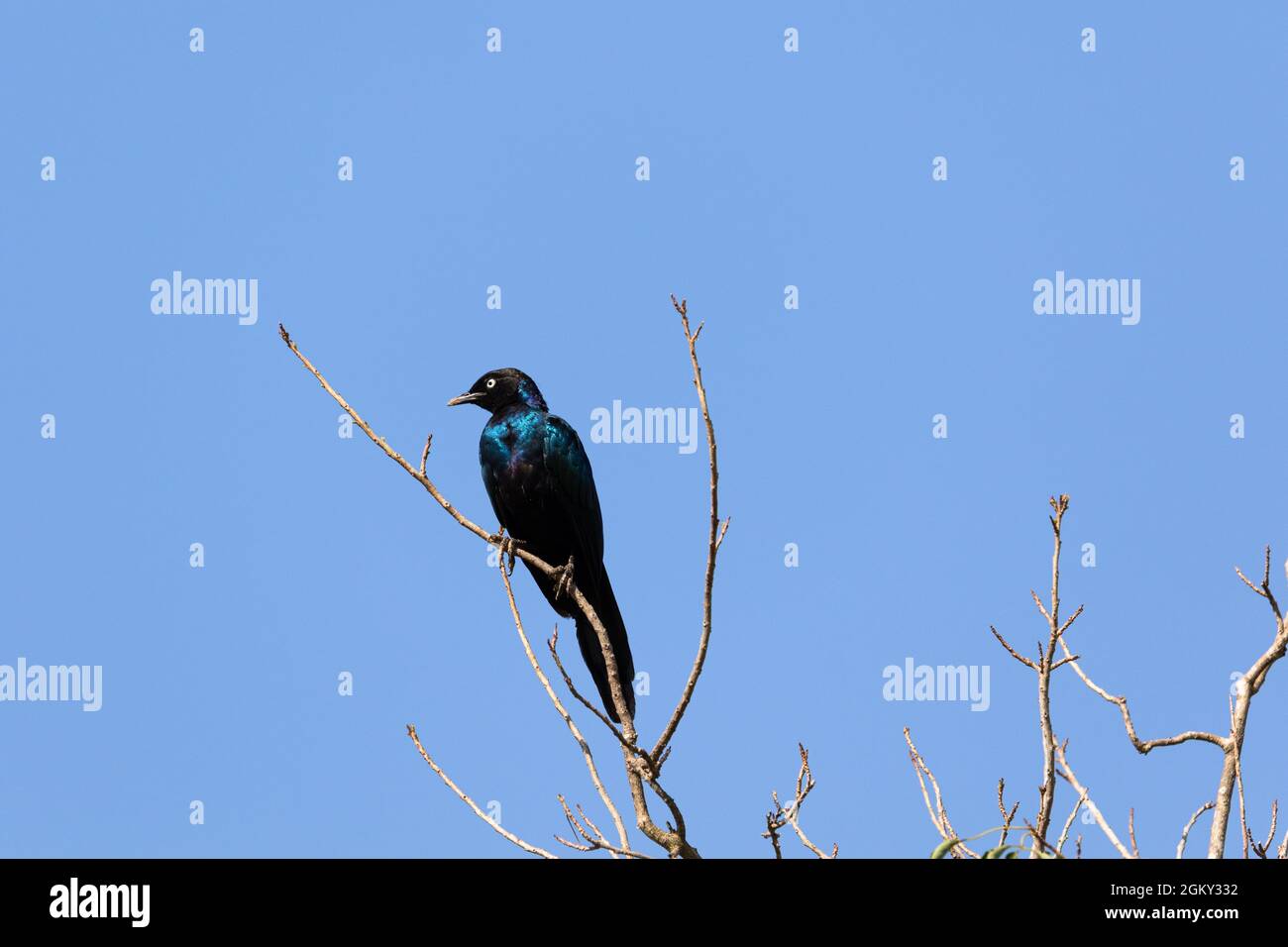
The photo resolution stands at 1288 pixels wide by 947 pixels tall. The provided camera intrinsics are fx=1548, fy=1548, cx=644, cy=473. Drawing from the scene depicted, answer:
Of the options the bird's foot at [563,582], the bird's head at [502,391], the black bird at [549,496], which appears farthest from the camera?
the bird's head at [502,391]

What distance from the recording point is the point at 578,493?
8523 millimetres

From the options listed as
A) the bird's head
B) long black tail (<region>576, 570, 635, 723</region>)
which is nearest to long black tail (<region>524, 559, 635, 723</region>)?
long black tail (<region>576, 570, 635, 723</region>)

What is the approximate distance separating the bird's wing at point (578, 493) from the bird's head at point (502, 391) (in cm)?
47

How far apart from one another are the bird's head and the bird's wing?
47cm

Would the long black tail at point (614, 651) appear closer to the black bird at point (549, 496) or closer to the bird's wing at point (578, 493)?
the black bird at point (549, 496)

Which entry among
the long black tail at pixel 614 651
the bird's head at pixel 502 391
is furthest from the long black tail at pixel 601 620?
the bird's head at pixel 502 391

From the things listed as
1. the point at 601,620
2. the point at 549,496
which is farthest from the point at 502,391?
the point at 601,620

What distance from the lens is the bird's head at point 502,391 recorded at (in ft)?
29.8

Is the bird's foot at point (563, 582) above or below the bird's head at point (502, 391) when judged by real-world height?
below

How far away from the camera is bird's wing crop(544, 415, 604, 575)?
27.6 ft

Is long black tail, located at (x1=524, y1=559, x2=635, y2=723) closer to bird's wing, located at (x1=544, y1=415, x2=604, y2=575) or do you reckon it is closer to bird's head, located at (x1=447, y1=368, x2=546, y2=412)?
bird's wing, located at (x1=544, y1=415, x2=604, y2=575)
